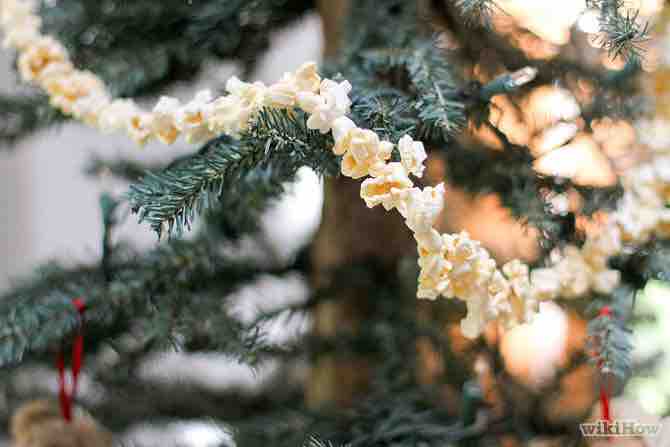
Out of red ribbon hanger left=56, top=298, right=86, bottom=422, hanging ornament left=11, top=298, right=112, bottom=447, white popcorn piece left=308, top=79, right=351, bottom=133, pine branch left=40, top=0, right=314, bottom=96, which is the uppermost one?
pine branch left=40, top=0, right=314, bottom=96

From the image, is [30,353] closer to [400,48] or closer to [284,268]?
[284,268]

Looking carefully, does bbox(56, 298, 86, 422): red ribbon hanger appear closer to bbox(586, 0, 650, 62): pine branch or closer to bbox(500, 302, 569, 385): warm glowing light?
bbox(586, 0, 650, 62): pine branch

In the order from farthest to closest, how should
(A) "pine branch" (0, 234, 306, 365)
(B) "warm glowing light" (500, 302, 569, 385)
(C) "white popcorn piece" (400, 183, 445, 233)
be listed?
(B) "warm glowing light" (500, 302, 569, 385) < (A) "pine branch" (0, 234, 306, 365) < (C) "white popcorn piece" (400, 183, 445, 233)

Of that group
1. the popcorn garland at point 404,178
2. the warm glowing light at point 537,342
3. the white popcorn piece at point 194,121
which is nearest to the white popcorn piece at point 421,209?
the popcorn garland at point 404,178

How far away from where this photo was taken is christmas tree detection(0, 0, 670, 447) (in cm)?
30

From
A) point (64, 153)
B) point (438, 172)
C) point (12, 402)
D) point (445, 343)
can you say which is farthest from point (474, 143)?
point (64, 153)

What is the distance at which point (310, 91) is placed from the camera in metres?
0.30

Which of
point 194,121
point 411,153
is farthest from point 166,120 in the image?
point 411,153

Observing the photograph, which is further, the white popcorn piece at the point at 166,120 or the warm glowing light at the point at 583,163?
the warm glowing light at the point at 583,163

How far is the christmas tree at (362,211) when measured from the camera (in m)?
0.30

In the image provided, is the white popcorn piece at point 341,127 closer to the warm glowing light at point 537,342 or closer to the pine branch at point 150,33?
the pine branch at point 150,33

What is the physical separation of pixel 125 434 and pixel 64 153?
83 centimetres

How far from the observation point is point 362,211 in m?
0.55

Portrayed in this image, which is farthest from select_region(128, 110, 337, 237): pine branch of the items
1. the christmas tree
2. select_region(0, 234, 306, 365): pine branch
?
select_region(0, 234, 306, 365): pine branch
